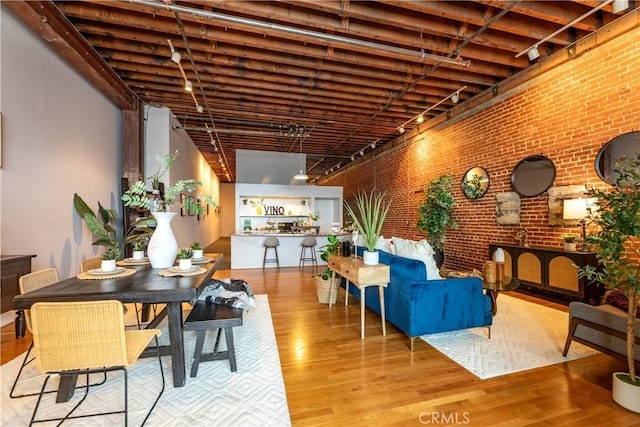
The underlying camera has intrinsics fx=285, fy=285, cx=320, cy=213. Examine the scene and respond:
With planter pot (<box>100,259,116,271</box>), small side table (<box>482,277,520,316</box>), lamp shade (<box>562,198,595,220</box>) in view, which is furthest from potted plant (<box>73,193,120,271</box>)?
lamp shade (<box>562,198,595,220</box>)

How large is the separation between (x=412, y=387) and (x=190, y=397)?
5.32 ft

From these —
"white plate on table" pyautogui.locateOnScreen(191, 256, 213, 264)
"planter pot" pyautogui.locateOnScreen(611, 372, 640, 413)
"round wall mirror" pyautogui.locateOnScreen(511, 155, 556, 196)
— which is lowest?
"planter pot" pyautogui.locateOnScreen(611, 372, 640, 413)

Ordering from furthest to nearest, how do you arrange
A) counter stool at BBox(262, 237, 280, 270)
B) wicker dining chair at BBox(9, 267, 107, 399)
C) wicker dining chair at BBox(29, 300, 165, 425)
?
counter stool at BBox(262, 237, 280, 270) → wicker dining chair at BBox(9, 267, 107, 399) → wicker dining chair at BBox(29, 300, 165, 425)

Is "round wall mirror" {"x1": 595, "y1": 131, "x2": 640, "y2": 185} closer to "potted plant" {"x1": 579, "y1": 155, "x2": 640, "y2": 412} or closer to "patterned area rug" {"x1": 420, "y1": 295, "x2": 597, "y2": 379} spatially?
"patterned area rug" {"x1": 420, "y1": 295, "x2": 597, "y2": 379}

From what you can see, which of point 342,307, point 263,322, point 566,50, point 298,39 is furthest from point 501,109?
point 263,322

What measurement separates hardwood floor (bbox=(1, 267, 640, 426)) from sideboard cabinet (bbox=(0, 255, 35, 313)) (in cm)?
48

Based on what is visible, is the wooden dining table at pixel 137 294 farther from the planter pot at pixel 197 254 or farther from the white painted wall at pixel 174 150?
the white painted wall at pixel 174 150

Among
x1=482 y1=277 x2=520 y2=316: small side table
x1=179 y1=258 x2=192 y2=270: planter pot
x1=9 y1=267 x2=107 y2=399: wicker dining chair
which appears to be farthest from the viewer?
x1=482 y1=277 x2=520 y2=316: small side table

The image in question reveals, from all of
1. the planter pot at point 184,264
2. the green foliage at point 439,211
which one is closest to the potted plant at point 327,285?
the planter pot at point 184,264

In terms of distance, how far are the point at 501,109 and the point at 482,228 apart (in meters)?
2.18

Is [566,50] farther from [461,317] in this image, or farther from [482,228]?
[461,317]

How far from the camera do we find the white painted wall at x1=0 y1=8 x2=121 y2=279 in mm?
2994

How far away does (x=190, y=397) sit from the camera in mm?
2014

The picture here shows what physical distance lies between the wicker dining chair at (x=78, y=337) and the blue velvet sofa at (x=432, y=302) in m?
2.29
